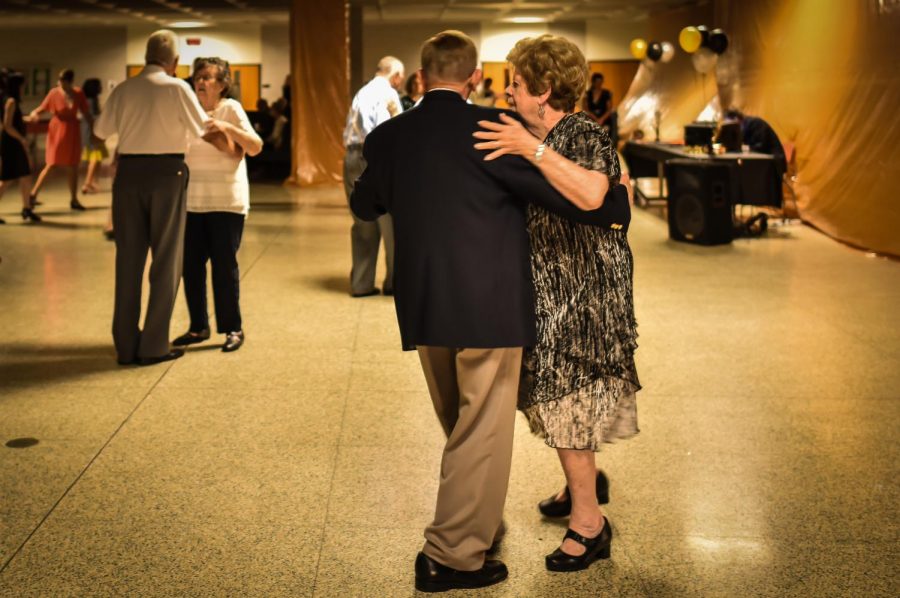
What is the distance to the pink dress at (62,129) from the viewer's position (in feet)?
37.3

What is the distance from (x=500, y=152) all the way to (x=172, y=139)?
9.17 feet

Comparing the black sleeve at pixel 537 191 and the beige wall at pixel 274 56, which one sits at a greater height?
the beige wall at pixel 274 56

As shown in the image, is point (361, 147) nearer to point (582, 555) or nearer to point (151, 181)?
point (151, 181)

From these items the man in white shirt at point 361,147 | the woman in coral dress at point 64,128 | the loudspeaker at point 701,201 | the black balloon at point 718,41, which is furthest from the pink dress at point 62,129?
the black balloon at point 718,41

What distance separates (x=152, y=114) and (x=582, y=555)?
3002mm

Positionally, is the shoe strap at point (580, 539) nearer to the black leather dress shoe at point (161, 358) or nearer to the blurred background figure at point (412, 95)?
the black leather dress shoe at point (161, 358)

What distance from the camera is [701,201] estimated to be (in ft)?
30.2

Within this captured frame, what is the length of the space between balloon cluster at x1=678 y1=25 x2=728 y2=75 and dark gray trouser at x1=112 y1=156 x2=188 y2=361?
9.60 meters

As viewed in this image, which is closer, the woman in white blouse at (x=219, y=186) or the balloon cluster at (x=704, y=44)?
the woman in white blouse at (x=219, y=186)

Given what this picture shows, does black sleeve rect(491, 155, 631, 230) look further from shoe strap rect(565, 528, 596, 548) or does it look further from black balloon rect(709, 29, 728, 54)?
black balloon rect(709, 29, 728, 54)

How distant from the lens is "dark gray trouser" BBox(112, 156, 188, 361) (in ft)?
15.9

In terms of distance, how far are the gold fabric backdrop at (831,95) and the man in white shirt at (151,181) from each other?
6019 millimetres

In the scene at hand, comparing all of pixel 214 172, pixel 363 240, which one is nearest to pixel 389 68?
pixel 363 240

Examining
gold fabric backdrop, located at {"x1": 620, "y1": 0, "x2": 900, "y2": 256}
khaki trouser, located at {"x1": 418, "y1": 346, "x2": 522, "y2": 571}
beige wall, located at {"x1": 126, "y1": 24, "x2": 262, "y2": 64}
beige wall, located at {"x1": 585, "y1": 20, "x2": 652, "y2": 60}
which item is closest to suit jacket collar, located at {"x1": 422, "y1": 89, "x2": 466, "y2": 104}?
khaki trouser, located at {"x1": 418, "y1": 346, "x2": 522, "y2": 571}
